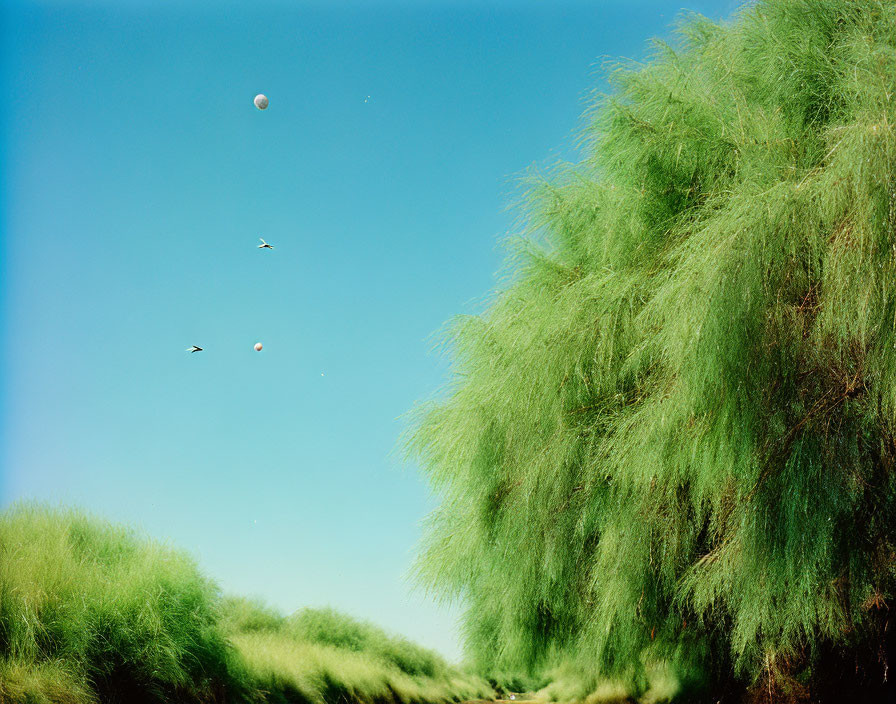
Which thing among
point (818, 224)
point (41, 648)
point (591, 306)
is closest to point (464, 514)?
point (591, 306)

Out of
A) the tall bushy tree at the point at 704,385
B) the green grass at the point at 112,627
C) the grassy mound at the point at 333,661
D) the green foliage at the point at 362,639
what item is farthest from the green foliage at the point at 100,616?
the green foliage at the point at 362,639

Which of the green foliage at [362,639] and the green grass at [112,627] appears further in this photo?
the green foliage at [362,639]

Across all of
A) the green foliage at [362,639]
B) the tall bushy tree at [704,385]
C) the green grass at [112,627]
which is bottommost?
the green foliage at [362,639]

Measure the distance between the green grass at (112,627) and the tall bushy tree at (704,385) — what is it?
1.66 m

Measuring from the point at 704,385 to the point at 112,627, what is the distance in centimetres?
341

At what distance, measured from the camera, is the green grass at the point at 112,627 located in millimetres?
3246

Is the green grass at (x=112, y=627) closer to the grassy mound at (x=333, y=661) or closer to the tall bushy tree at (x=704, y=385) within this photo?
the grassy mound at (x=333, y=661)

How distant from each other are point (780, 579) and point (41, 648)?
11.8 feet

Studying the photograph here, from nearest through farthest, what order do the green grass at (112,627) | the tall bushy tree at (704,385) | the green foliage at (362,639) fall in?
the tall bushy tree at (704,385) < the green grass at (112,627) < the green foliage at (362,639)

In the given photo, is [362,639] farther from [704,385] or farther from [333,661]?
[704,385]

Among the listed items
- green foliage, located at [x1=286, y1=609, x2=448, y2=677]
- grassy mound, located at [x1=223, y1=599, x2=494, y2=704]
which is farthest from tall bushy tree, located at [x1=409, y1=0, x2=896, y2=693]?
green foliage, located at [x1=286, y1=609, x2=448, y2=677]

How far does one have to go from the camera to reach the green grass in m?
3.25

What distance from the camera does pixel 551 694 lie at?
1147cm

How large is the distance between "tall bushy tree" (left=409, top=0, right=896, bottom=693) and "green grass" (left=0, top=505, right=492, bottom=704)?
65.3 inches
